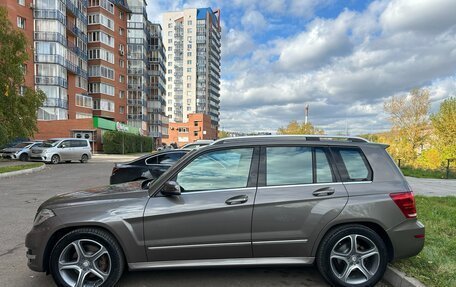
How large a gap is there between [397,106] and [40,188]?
39619 mm

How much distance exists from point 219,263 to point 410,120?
4172cm

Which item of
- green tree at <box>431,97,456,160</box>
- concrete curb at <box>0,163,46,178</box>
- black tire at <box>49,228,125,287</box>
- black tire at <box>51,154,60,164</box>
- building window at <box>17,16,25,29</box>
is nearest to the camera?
black tire at <box>49,228,125,287</box>

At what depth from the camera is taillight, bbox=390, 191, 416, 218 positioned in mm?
3580

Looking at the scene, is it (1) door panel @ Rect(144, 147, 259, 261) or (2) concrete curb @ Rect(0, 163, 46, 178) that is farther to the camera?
(2) concrete curb @ Rect(0, 163, 46, 178)

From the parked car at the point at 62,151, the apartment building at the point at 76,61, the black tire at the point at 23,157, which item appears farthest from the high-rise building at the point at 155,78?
the black tire at the point at 23,157

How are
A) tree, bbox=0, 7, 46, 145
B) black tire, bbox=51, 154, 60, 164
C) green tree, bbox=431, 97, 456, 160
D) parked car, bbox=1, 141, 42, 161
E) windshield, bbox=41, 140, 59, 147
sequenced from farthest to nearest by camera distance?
1. green tree, bbox=431, 97, 456, 160
2. parked car, bbox=1, 141, 42, 161
3. windshield, bbox=41, 140, 59, 147
4. black tire, bbox=51, 154, 60, 164
5. tree, bbox=0, 7, 46, 145

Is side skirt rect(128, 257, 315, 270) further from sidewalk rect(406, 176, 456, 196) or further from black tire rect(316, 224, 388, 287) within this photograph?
sidewalk rect(406, 176, 456, 196)

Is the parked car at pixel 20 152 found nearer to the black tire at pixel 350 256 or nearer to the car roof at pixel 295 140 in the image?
the car roof at pixel 295 140

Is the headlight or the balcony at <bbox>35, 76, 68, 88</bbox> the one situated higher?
the balcony at <bbox>35, 76, 68, 88</bbox>

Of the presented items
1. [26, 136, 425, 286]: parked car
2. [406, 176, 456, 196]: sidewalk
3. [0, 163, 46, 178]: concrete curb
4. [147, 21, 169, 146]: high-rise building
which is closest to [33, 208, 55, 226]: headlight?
[26, 136, 425, 286]: parked car

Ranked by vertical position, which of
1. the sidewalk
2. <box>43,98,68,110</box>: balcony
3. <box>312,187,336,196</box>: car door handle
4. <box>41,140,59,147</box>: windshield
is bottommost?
the sidewalk

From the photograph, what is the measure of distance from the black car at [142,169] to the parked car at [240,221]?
15.5ft

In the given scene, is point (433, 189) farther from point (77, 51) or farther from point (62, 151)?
point (77, 51)

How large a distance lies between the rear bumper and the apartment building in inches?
1653
